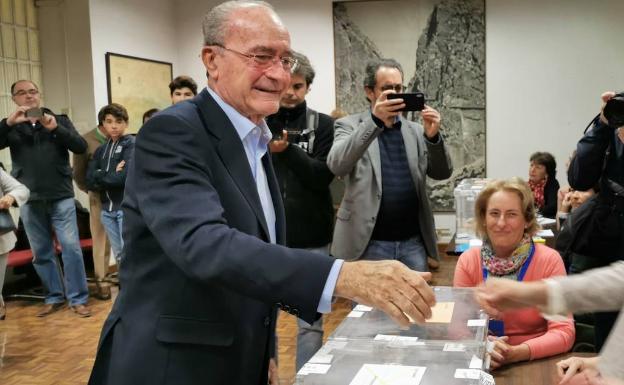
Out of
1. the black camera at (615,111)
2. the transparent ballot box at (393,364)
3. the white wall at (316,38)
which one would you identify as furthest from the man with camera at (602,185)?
the white wall at (316,38)

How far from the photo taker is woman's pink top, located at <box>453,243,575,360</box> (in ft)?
6.97

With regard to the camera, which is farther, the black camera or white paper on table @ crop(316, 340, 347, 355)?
the black camera

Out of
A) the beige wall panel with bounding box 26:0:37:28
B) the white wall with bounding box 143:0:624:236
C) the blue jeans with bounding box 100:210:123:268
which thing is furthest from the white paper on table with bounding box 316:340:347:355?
the white wall with bounding box 143:0:624:236

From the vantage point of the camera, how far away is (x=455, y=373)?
1.50 m

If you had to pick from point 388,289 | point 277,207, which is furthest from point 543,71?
point 388,289

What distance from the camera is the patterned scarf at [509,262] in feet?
8.25

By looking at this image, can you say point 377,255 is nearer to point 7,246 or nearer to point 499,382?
point 499,382

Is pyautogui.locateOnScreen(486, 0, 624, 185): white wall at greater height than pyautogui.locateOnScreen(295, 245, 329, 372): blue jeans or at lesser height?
greater

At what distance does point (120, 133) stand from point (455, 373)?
15.8 feet

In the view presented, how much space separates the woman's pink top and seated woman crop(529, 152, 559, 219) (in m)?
3.76

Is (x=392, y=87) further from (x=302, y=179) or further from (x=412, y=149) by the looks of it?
(x=302, y=179)

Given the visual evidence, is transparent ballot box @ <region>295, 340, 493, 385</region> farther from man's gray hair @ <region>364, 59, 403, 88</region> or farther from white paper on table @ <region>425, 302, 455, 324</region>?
man's gray hair @ <region>364, 59, 403, 88</region>

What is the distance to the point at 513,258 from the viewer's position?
8.32 ft

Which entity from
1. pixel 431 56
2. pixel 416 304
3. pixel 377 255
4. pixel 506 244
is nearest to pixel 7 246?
pixel 377 255
